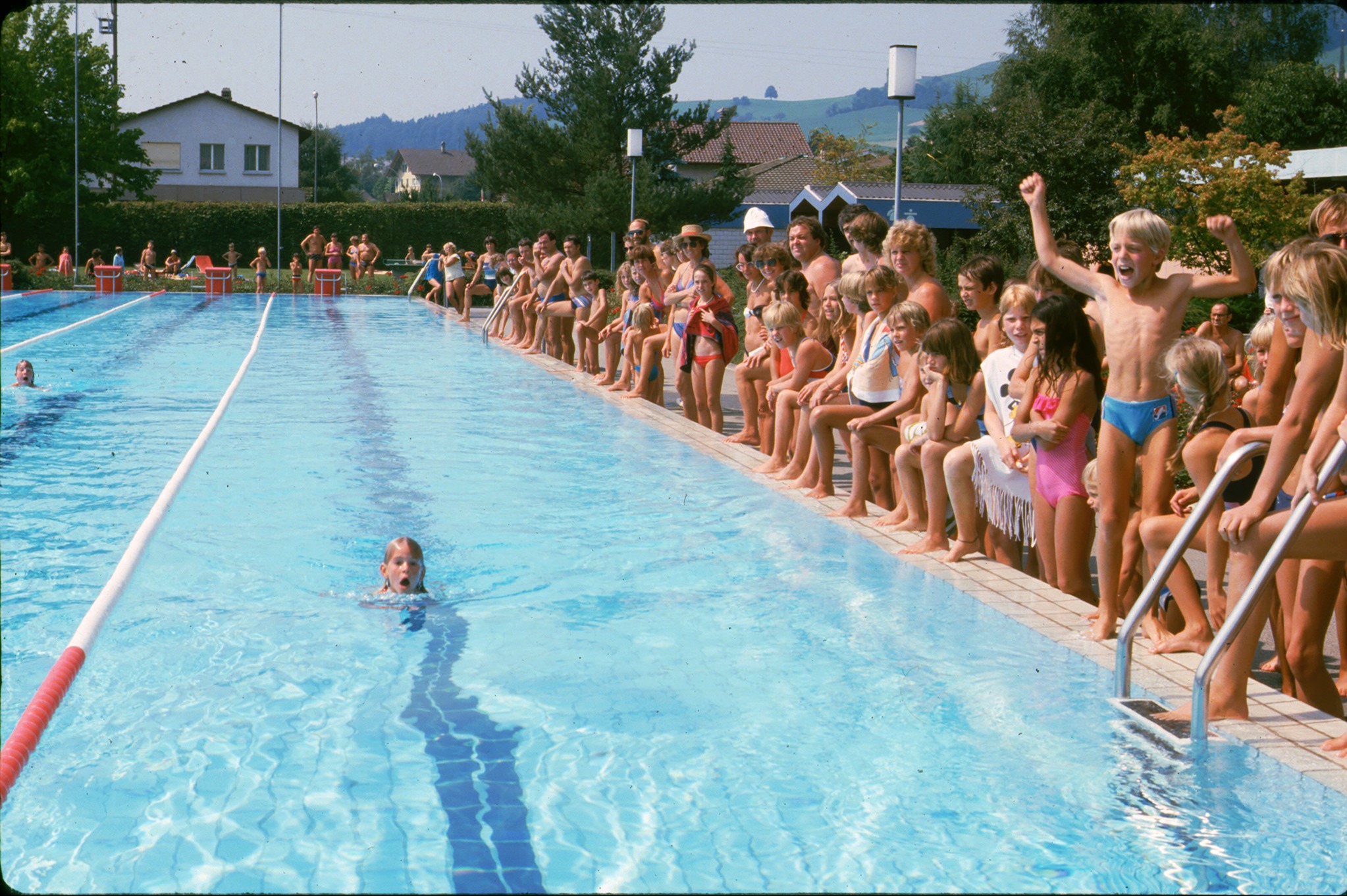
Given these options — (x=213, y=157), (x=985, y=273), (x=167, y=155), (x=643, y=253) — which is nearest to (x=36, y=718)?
(x=985, y=273)

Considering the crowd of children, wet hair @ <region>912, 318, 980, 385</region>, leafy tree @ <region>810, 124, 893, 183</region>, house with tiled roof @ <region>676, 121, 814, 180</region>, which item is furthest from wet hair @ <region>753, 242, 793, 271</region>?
house with tiled roof @ <region>676, 121, 814, 180</region>

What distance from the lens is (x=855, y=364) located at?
291 inches

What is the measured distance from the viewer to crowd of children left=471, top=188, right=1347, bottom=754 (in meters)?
3.84

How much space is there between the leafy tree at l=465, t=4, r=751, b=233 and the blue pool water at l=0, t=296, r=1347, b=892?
104 feet

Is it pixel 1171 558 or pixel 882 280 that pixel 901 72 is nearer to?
pixel 882 280

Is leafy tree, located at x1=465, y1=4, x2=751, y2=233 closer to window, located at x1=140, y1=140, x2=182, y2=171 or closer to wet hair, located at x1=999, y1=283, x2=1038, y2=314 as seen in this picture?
window, located at x1=140, y1=140, x2=182, y2=171

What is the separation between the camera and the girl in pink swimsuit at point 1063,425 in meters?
5.51

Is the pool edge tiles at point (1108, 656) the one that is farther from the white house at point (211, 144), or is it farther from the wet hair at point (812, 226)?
the white house at point (211, 144)

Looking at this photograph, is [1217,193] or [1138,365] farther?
[1217,193]

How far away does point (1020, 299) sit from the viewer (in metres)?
6.00

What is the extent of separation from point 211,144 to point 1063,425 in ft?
203

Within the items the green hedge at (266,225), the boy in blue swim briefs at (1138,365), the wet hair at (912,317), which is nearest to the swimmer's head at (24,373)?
the wet hair at (912,317)

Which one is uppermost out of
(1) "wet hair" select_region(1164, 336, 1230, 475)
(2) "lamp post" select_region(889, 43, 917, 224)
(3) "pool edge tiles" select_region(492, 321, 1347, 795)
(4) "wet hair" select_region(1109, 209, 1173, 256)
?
(2) "lamp post" select_region(889, 43, 917, 224)

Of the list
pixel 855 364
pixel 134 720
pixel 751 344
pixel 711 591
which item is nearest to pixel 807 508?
pixel 855 364
